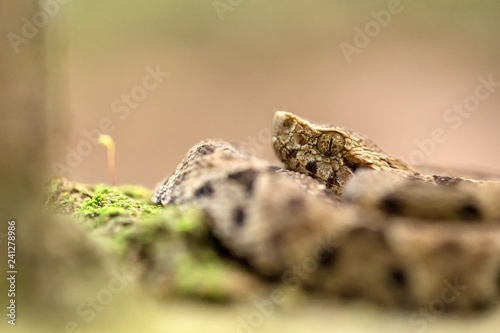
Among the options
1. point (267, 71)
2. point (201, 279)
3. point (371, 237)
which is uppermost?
A: point (267, 71)

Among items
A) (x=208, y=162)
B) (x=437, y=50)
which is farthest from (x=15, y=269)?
(x=437, y=50)

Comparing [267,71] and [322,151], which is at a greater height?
[267,71]

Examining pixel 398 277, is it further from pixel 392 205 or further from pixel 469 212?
pixel 469 212

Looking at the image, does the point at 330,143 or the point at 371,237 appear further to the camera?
the point at 330,143

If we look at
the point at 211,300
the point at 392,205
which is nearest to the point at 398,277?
the point at 392,205

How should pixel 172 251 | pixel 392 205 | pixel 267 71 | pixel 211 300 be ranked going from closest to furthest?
pixel 211 300 → pixel 172 251 → pixel 392 205 → pixel 267 71

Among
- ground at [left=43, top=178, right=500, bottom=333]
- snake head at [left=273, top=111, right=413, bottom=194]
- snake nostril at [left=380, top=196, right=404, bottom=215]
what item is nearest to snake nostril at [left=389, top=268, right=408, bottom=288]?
ground at [left=43, top=178, right=500, bottom=333]

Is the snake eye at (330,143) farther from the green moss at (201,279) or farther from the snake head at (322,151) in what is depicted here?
the green moss at (201,279)
